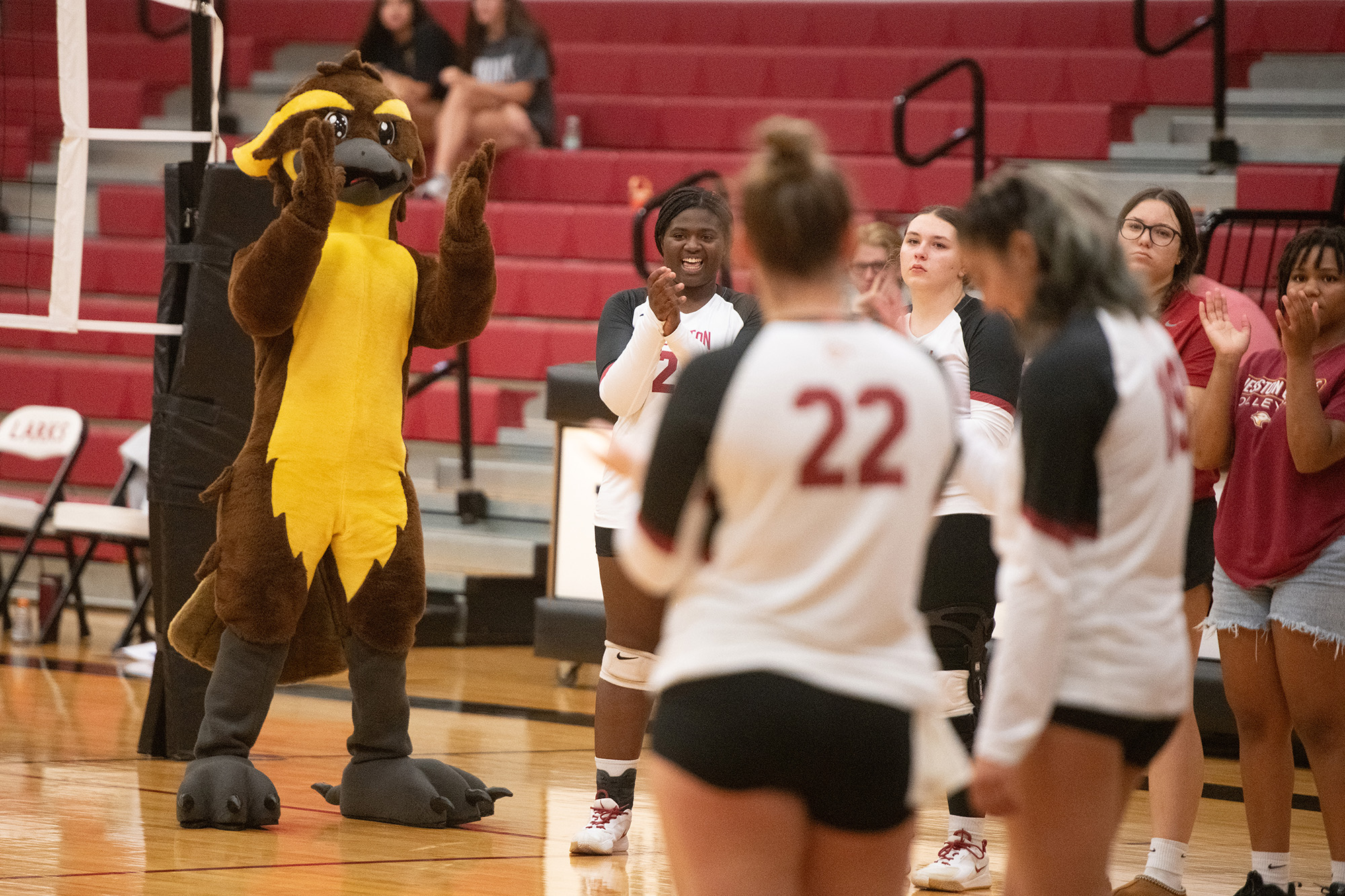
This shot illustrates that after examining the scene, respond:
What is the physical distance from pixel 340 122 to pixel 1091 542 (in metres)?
2.76

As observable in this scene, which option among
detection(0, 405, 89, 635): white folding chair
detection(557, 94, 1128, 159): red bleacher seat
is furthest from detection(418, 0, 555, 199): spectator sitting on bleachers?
detection(0, 405, 89, 635): white folding chair

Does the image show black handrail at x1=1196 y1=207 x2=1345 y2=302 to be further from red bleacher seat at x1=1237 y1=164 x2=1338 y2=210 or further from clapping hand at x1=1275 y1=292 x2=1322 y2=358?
clapping hand at x1=1275 y1=292 x2=1322 y2=358

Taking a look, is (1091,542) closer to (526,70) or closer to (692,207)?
(692,207)

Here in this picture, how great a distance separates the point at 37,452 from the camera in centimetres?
793

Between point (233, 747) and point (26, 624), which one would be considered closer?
point (233, 747)

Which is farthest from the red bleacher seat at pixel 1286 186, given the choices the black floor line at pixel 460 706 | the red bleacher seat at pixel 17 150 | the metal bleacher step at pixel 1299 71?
the red bleacher seat at pixel 17 150

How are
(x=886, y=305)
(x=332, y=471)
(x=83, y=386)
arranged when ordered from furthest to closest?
(x=83, y=386)
(x=332, y=471)
(x=886, y=305)

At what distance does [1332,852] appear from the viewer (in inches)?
147

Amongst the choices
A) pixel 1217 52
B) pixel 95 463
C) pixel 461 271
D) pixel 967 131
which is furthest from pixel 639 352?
pixel 95 463

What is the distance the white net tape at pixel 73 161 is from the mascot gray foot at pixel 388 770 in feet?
4.23

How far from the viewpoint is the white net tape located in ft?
16.0

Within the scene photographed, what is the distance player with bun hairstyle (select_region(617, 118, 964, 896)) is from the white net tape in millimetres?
3233

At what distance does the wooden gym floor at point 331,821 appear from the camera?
3668 mm

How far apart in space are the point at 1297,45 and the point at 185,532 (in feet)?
21.5
